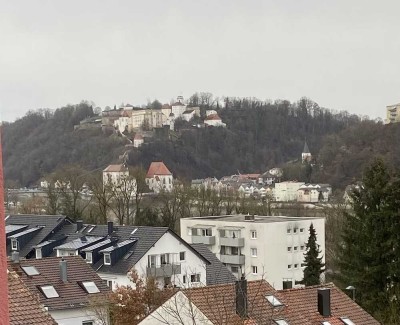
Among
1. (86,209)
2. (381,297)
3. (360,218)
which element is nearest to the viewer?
(381,297)

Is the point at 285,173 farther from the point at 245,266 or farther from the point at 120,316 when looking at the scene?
the point at 120,316

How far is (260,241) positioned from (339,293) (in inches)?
1319

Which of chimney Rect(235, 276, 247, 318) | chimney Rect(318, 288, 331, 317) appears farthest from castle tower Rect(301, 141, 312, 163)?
chimney Rect(235, 276, 247, 318)

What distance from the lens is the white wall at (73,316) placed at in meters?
27.3

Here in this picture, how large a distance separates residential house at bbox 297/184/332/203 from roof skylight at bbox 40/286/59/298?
98038 millimetres

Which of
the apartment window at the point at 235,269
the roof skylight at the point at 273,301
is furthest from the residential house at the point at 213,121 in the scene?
the roof skylight at the point at 273,301

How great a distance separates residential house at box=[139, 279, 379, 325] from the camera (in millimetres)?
18938

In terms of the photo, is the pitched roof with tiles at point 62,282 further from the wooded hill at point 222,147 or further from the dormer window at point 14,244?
the wooded hill at point 222,147

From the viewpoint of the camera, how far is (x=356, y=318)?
2345cm

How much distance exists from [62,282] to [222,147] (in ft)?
503

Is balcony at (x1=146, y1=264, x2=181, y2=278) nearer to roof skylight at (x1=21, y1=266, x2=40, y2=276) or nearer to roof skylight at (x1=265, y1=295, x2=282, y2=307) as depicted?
roof skylight at (x1=21, y1=266, x2=40, y2=276)

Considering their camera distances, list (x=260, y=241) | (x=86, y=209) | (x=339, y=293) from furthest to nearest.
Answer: (x=86, y=209) < (x=260, y=241) < (x=339, y=293)

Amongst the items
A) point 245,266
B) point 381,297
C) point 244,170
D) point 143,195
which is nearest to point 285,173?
point 244,170

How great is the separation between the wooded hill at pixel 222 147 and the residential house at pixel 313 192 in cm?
155
